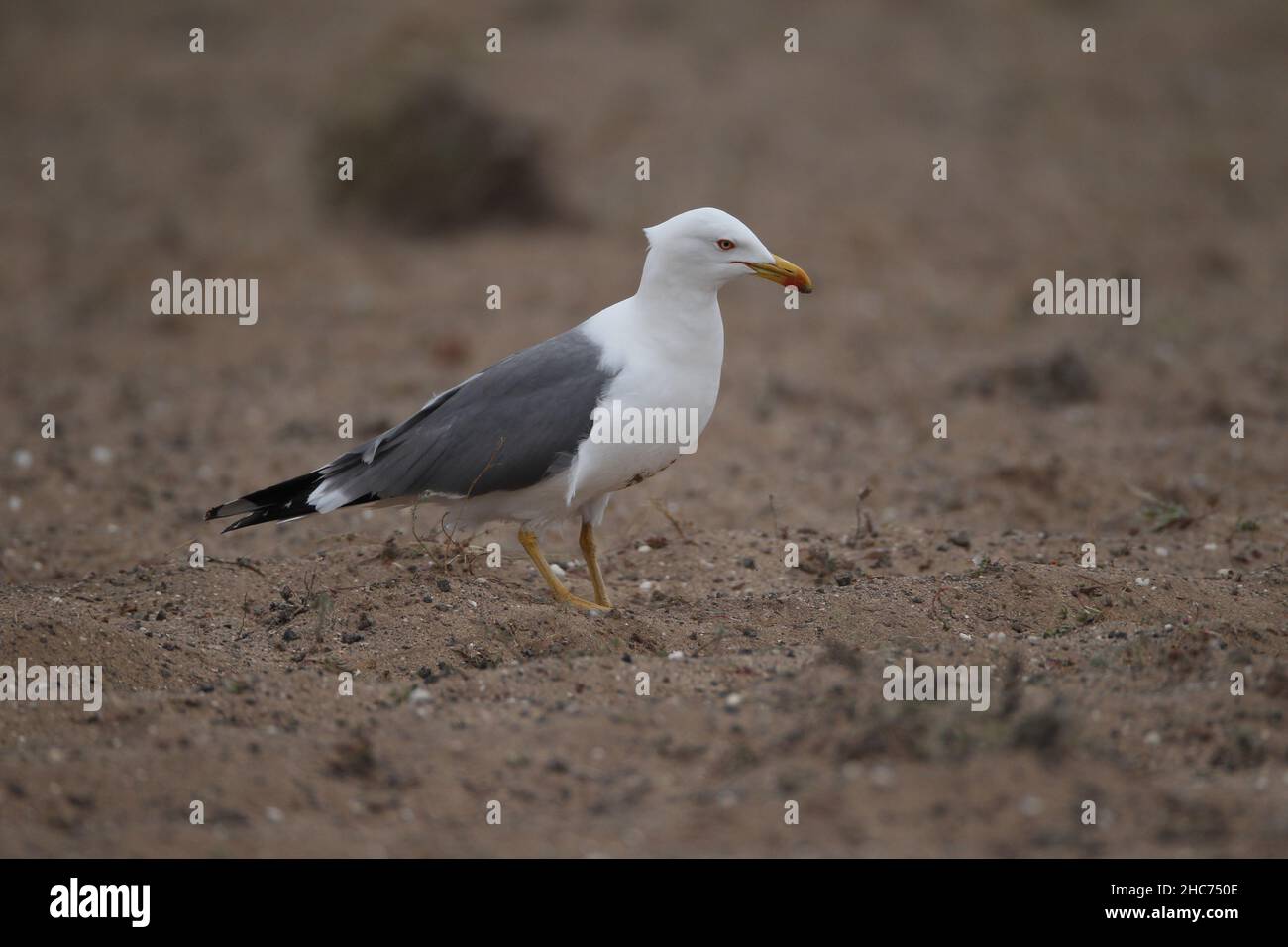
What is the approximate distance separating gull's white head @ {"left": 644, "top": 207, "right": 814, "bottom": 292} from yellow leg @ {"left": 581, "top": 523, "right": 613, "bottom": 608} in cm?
132

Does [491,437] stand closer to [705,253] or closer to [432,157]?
[705,253]

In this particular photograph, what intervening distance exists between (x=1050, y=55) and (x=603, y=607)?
657 inches

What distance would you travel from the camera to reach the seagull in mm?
6238

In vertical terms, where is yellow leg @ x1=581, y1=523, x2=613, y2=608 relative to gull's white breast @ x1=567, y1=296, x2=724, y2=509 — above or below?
below

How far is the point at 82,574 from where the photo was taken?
774cm

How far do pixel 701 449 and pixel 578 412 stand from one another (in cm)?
406

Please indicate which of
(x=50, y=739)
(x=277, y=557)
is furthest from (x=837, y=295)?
(x=50, y=739)

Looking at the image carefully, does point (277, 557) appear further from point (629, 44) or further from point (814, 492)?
point (629, 44)

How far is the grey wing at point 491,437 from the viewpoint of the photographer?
20.5 ft

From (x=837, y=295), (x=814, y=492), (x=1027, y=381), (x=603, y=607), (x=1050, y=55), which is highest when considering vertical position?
(x=1050, y=55)

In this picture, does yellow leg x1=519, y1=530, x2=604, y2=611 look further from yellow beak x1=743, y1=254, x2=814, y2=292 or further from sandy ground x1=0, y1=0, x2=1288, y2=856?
yellow beak x1=743, y1=254, x2=814, y2=292

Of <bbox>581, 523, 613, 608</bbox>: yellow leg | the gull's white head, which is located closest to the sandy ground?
<bbox>581, 523, 613, 608</bbox>: yellow leg

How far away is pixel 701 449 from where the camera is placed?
33.5 ft

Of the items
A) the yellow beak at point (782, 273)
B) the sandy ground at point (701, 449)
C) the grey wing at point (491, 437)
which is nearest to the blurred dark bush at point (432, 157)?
the sandy ground at point (701, 449)
